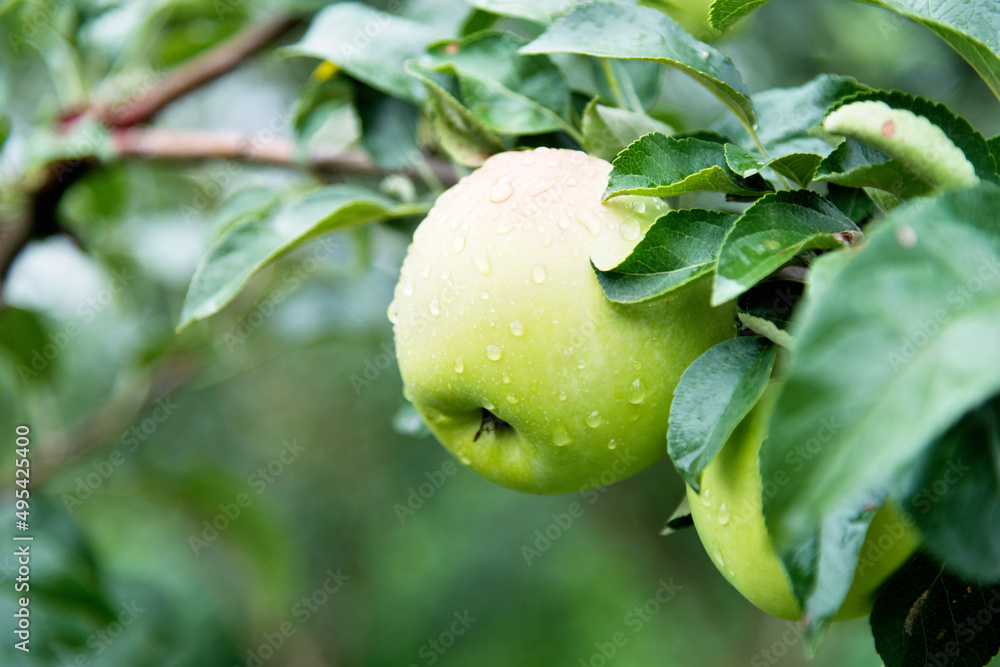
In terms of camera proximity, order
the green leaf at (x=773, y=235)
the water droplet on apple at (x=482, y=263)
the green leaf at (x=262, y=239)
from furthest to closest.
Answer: the green leaf at (x=262, y=239) → the water droplet on apple at (x=482, y=263) → the green leaf at (x=773, y=235)

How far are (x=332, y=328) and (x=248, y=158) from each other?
0.37 meters

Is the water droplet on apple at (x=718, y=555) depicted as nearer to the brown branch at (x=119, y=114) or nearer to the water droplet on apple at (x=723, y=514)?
the water droplet on apple at (x=723, y=514)

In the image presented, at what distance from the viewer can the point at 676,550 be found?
3.35 meters

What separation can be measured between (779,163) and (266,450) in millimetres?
3169

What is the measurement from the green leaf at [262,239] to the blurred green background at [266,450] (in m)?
0.17

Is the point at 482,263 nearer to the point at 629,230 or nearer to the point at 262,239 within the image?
the point at 629,230

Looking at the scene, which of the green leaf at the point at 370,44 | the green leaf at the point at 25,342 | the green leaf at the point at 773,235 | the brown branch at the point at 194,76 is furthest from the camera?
the green leaf at the point at 25,342

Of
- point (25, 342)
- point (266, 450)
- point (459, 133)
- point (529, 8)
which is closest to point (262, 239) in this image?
point (459, 133)

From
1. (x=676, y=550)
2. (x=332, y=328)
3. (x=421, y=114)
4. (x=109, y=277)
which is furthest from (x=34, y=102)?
(x=676, y=550)

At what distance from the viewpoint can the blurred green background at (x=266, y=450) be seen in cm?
107

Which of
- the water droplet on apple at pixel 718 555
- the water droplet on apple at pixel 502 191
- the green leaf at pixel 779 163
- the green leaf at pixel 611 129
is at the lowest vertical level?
the water droplet on apple at pixel 718 555

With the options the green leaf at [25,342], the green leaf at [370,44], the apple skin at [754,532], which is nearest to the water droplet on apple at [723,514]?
the apple skin at [754,532]

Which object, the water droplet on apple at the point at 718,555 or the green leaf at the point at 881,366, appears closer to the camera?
the green leaf at the point at 881,366

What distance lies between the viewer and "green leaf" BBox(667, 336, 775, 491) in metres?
0.39
